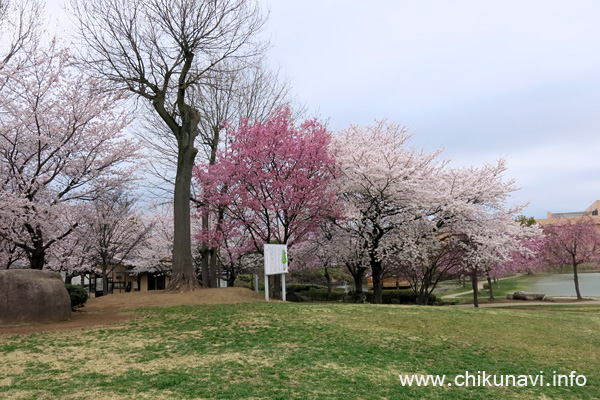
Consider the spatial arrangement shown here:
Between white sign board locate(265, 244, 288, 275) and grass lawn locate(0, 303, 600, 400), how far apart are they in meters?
1.89

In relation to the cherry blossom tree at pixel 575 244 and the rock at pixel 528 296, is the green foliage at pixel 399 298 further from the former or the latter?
the cherry blossom tree at pixel 575 244

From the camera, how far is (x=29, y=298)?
9.49 meters

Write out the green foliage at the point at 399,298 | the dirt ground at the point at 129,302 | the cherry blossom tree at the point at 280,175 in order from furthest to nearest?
the green foliage at the point at 399,298, the cherry blossom tree at the point at 280,175, the dirt ground at the point at 129,302

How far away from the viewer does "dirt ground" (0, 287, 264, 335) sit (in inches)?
380

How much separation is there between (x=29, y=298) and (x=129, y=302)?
339cm

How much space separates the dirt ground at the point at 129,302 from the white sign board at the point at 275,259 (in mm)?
1147

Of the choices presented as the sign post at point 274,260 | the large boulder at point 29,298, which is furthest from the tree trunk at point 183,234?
the large boulder at point 29,298

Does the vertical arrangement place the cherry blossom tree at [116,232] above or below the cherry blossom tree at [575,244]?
above

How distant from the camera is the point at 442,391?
5.67 m

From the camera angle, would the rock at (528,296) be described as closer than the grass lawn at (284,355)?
No

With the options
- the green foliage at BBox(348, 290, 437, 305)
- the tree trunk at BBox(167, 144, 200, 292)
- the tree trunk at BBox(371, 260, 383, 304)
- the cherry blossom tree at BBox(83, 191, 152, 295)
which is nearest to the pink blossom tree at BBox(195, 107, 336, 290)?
the tree trunk at BBox(167, 144, 200, 292)

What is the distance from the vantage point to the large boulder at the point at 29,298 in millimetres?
9250

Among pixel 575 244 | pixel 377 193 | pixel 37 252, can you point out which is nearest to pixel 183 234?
pixel 37 252

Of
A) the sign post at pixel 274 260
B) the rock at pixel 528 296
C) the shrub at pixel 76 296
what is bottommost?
the rock at pixel 528 296
